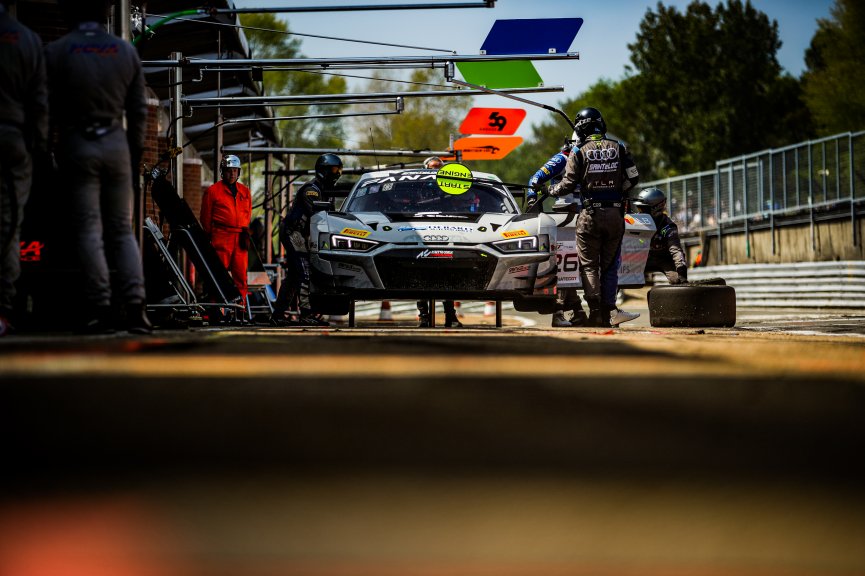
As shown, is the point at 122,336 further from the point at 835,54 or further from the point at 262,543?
the point at 835,54

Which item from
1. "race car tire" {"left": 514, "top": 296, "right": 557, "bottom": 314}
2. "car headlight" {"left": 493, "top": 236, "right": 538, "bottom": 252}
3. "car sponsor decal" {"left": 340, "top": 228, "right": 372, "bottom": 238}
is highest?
"car sponsor decal" {"left": 340, "top": 228, "right": 372, "bottom": 238}

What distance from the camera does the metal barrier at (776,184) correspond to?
26734 millimetres

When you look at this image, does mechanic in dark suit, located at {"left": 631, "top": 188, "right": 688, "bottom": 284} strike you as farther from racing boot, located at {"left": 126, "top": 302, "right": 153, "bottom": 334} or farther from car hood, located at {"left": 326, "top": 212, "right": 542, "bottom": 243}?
racing boot, located at {"left": 126, "top": 302, "right": 153, "bottom": 334}

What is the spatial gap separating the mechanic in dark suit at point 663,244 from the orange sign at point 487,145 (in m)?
3.63

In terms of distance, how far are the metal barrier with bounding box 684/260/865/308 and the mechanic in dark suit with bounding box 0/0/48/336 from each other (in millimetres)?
17586

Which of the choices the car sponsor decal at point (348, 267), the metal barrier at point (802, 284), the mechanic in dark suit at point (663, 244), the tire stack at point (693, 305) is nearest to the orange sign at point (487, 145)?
the mechanic in dark suit at point (663, 244)

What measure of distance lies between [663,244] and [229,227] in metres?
5.01

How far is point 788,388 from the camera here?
3896 mm

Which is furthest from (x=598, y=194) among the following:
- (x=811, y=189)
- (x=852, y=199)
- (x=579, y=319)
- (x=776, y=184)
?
(x=776, y=184)

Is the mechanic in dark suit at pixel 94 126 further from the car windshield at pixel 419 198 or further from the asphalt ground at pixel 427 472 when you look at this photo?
the car windshield at pixel 419 198

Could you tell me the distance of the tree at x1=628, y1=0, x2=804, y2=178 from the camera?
5950 centimetres

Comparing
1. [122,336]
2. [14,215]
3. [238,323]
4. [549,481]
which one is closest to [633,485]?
[549,481]

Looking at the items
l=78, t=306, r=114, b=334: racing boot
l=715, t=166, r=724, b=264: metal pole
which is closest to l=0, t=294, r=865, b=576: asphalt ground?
l=78, t=306, r=114, b=334: racing boot

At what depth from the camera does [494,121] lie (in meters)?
17.0
